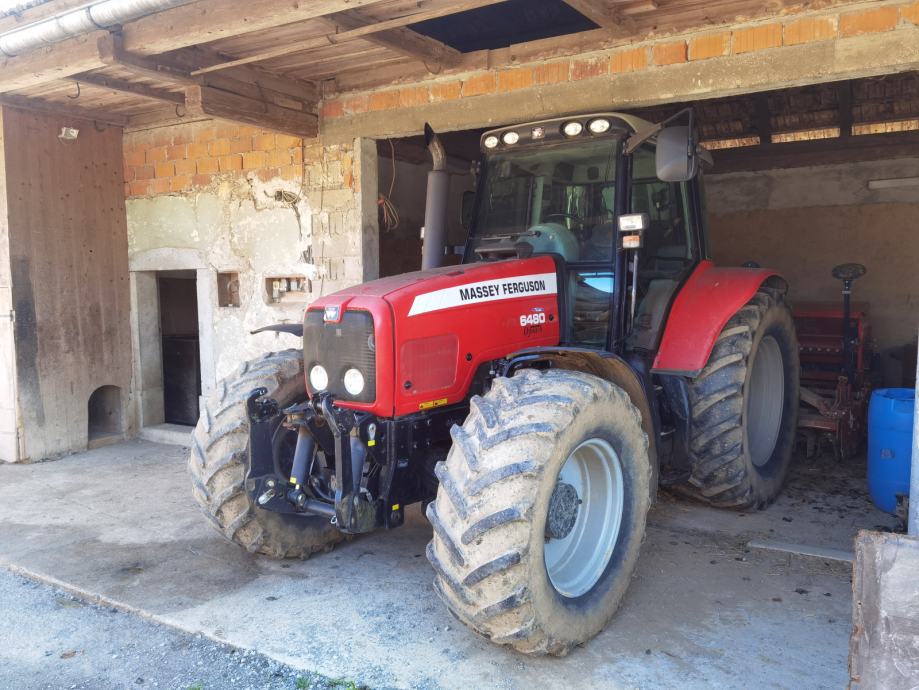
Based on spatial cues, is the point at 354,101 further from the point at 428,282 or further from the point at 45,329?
the point at 45,329

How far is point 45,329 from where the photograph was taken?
605 centimetres

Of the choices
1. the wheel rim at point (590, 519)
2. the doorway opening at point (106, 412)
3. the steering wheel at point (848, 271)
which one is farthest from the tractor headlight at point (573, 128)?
the doorway opening at point (106, 412)

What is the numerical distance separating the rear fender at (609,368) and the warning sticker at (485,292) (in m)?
0.30

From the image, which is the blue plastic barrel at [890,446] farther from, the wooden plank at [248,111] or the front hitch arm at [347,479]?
the wooden plank at [248,111]

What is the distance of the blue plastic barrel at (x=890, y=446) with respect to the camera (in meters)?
4.23

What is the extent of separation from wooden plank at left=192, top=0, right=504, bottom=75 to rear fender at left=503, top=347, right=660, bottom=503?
1630mm

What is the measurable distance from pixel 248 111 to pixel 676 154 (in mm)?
2906

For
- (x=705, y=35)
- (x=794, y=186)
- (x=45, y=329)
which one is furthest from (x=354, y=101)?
(x=794, y=186)

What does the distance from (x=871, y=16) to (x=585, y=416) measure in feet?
8.01

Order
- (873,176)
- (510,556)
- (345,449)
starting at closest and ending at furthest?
1. (510,556)
2. (345,449)
3. (873,176)

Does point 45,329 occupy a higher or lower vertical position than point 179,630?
higher

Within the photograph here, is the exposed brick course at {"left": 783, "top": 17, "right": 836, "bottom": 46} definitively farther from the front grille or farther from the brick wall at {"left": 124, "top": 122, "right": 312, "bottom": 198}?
the brick wall at {"left": 124, "top": 122, "right": 312, "bottom": 198}

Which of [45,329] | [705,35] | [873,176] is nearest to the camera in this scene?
[705,35]

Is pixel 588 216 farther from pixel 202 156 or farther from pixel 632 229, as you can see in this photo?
pixel 202 156
